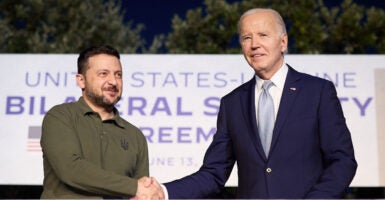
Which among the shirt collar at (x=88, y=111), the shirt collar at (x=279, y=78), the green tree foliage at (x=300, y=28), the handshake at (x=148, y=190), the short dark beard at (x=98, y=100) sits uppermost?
the green tree foliage at (x=300, y=28)

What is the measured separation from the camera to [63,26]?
40.5 feet

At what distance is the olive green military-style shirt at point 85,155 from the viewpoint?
2980 millimetres

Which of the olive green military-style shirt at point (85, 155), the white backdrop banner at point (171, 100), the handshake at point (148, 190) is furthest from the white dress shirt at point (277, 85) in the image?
the white backdrop banner at point (171, 100)

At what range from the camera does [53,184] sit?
312cm

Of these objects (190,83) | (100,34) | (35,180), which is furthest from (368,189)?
(100,34)

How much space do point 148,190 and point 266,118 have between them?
82 centimetres

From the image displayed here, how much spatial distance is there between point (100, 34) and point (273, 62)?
1008 cm

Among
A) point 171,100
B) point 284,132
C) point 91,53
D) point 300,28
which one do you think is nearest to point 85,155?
point 91,53

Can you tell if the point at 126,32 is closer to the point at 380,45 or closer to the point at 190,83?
the point at 380,45

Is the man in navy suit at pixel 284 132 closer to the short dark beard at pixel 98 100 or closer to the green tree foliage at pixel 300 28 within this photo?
the short dark beard at pixel 98 100

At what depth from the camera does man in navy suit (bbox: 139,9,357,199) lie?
267cm

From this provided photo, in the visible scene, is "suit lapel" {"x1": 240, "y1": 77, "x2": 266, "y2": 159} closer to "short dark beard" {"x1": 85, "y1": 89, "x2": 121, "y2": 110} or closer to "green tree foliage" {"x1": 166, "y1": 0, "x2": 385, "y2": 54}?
"short dark beard" {"x1": 85, "y1": 89, "x2": 121, "y2": 110}

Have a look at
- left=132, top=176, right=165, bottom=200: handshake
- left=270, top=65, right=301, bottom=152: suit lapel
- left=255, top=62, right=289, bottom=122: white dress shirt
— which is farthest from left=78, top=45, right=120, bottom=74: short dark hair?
left=270, top=65, right=301, bottom=152: suit lapel

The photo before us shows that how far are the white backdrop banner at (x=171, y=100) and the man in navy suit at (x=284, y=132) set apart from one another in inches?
110
